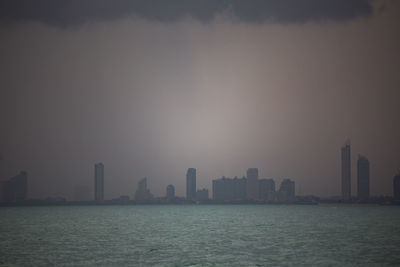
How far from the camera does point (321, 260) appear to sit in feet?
192

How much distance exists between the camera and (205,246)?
7438cm

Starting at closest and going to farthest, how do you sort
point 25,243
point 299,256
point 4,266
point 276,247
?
point 4,266
point 299,256
point 276,247
point 25,243

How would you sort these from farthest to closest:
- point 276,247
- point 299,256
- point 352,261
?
point 276,247 → point 299,256 → point 352,261

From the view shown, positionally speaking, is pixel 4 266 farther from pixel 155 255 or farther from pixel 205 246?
pixel 205 246

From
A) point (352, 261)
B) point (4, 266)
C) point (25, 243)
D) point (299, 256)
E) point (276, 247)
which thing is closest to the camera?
point (4, 266)

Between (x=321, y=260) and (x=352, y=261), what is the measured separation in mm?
3611

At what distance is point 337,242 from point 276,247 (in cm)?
1551

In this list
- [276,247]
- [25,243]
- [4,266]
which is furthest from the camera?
[25,243]

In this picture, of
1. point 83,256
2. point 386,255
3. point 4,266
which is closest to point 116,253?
point 83,256

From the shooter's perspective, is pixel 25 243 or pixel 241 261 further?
pixel 25 243

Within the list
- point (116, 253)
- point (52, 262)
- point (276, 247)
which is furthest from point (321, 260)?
point (52, 262)

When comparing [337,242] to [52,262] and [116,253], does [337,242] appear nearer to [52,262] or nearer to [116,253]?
[116,253]

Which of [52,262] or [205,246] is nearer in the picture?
[52,262]

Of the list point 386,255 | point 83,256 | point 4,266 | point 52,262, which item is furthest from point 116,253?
point 386,255
